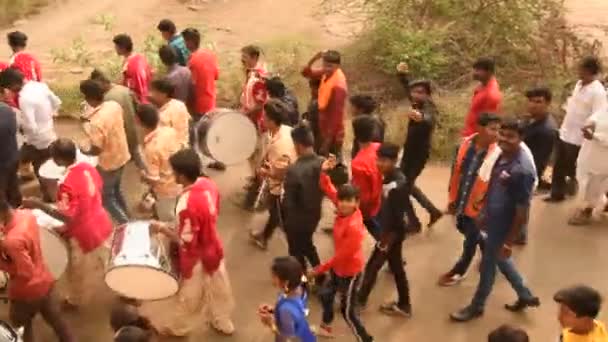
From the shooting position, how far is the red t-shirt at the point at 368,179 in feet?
20.9

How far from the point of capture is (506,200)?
19.9 feet

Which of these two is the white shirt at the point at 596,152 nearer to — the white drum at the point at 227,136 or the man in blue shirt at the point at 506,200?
the man in blue shirt at the point at 506,200

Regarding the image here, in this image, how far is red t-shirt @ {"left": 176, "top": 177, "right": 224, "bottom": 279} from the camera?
19.5ft

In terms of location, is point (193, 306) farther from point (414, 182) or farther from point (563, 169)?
point (563, 169)

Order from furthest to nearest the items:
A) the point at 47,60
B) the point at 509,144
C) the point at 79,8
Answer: the point at 79,8 → the point at 47,60 → the point at 509,144

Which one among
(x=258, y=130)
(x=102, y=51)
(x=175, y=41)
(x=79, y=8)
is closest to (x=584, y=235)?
(x=258, y=130)

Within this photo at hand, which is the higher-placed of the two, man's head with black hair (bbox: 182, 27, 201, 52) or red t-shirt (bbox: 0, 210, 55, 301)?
man's head with black hair (bbox: 182, 27, 201, 52)

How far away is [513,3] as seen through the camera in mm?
10391

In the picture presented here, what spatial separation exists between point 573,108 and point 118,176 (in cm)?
375

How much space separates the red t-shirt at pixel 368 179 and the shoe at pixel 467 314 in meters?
0.97

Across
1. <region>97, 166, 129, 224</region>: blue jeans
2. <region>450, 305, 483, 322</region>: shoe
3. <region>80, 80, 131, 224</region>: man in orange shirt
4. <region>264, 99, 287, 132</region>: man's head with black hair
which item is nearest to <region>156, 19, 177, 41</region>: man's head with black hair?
<region>80, 80, 131, 224</region>: man in orange shirt

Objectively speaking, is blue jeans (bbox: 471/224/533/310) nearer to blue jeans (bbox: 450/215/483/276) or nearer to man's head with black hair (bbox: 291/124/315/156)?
blue jeans (bbox: 450/215/483/276)

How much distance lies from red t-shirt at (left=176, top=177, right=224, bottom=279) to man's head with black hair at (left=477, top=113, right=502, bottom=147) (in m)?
1.89

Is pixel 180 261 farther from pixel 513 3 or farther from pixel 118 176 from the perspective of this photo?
pixel 513 3
